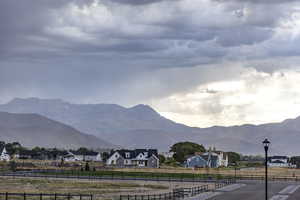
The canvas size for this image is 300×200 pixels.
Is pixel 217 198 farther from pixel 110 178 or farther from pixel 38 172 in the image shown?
pixel 38 172

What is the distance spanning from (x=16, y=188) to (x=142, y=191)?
56.2 feet

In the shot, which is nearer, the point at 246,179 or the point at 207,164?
the point at 246,179

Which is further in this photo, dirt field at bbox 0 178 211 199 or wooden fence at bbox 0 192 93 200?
dirt field at bbox 0 178 211 199

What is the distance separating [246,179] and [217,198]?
2268 inches

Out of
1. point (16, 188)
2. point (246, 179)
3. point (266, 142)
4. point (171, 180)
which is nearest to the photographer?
point (266, 142)

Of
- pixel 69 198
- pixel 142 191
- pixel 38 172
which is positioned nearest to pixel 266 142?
pixel 69 198

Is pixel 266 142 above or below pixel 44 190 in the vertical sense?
A: above

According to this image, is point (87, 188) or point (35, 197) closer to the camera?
point (35, 197)

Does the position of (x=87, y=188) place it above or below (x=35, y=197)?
above

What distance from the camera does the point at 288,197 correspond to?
8231 centimetres

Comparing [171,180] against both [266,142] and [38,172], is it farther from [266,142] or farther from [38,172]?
[266,142]

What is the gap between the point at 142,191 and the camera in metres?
90.2

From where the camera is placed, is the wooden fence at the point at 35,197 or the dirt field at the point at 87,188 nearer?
the wooden fence at the point at 35,197

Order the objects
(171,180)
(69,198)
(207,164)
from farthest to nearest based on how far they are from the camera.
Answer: (207,164)
(171,180)
(69,198)
